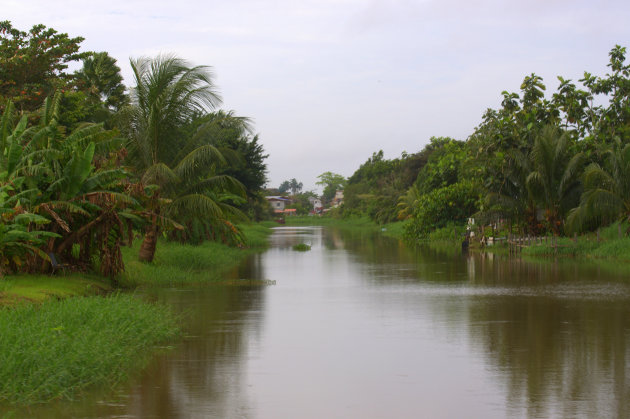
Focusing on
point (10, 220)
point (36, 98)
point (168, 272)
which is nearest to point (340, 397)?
point (10, 220)

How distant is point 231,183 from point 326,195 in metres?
164

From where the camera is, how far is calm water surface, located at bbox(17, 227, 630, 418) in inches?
298

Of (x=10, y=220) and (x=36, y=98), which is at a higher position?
(x=36, y=98)

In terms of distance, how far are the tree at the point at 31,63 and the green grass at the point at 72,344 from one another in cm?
1445

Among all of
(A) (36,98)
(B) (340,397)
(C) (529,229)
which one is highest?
(A) (36,98)

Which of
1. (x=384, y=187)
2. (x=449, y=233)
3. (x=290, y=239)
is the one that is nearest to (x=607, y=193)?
(x=449, y=233)

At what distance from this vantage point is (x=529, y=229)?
32.9 metres

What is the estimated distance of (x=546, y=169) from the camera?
30.9m

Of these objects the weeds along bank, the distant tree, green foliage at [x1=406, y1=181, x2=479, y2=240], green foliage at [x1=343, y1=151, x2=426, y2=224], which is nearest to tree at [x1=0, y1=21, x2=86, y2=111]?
the weeds along bank

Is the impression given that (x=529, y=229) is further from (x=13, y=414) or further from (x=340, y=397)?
(x=13, y=414)

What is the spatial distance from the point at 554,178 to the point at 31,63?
22222 mm

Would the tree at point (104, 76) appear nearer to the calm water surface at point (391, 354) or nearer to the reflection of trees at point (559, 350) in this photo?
the calm water surface at point (391, 354)

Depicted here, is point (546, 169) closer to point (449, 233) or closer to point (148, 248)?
point (449, 233)

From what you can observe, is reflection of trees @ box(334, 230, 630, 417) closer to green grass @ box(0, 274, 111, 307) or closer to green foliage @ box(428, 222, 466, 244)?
green grass @ box(0, 274, 111, 307)
